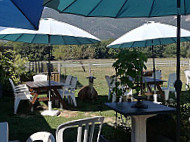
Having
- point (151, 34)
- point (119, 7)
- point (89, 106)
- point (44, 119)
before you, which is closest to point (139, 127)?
point (119, 7)

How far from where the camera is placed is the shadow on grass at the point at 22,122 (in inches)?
186

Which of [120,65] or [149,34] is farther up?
[149,34]

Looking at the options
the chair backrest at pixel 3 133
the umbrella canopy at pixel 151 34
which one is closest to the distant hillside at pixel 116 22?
the umbrella canopy at pixel 151 34

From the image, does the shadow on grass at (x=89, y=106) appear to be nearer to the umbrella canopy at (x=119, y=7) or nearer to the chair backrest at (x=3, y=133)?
the umbrella canopy at (x=119, y=7)

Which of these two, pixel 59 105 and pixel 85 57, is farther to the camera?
pixel 85 57

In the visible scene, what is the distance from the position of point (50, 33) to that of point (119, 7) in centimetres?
320

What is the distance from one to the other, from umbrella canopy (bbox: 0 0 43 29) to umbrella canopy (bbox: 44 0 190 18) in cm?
34

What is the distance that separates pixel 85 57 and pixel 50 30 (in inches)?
518

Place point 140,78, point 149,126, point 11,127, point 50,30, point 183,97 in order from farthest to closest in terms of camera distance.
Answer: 1. point 50,30
2. point 11,127
3. point 183,97
4. point 149,126
5. point 140,78

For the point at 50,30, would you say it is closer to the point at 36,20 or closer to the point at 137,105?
the point at 137,105

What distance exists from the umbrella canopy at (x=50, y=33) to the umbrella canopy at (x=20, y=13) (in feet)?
10.5

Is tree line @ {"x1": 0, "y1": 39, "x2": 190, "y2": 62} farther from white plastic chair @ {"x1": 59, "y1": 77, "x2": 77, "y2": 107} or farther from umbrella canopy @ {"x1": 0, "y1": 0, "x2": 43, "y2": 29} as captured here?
umbrella canopy @ {"x1": 0, "y1": 0, "x2": 43, "y2": 29}

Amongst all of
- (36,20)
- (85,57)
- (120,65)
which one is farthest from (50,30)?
(85,57)

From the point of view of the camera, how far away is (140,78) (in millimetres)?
3000
